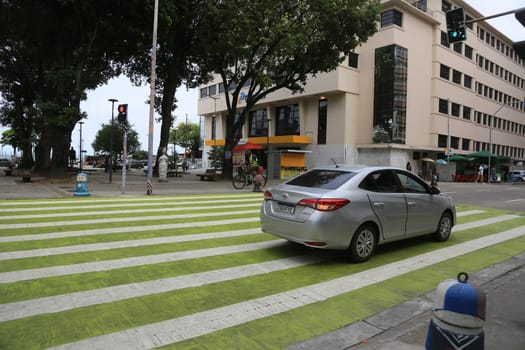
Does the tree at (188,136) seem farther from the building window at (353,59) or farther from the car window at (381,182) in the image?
the car window at (381,182)

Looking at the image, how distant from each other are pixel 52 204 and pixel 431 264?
32.8 ft

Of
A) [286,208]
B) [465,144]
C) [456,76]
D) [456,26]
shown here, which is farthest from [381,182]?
[465,144]

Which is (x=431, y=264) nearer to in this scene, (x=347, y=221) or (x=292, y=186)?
(x=347, y=221)

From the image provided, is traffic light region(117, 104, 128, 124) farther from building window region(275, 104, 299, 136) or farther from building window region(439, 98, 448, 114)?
building window region(439, 98, 448, 114)

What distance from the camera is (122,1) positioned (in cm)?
1920

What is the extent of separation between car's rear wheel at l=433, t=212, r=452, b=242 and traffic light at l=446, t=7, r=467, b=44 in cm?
829

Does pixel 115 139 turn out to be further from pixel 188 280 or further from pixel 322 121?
pixel 188 280

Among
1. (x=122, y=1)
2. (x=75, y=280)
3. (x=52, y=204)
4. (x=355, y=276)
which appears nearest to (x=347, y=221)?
(x=355, y=276)

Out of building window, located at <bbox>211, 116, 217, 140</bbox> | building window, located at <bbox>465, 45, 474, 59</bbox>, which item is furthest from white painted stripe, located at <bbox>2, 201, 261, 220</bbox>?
building window, located at <bbox>211, 116, 217, 140</bbox>

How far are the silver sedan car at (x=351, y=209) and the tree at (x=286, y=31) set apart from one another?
16521 millimetres

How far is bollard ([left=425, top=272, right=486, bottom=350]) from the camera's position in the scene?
87.0 inches

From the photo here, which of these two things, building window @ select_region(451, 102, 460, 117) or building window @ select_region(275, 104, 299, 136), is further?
building window @ select_region(451, 102, 460, 117)

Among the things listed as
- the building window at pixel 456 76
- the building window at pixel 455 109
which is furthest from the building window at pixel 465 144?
the building window at pixel 456 76

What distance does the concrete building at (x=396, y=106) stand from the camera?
35969mm
